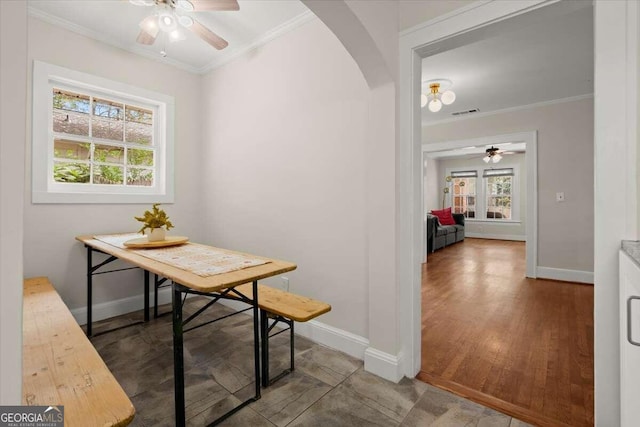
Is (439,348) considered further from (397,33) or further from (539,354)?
(397,33)

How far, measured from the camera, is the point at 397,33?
6.08 ft

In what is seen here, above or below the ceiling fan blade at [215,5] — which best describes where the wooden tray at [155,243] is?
below

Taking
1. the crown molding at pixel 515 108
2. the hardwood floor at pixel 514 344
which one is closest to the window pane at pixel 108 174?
the hardwood floor at pixel 514 344

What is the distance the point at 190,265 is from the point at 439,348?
1931 mm

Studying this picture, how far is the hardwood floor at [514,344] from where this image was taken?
164 centimetres

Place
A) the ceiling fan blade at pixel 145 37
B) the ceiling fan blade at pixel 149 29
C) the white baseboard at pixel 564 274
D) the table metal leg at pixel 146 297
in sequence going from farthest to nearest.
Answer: the white baseboard at pixel 564 274
the table metal leg at pixel 146 297
the ceiling fan blade at pixel 145 37
the ceiling fan blade at pixel 149 29

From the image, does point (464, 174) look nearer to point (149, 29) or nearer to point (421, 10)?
point (421, 10)

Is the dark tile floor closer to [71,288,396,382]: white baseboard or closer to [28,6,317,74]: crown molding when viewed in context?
[71,288,396,382]: white baseboard

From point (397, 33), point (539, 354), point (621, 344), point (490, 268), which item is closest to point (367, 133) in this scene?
point (397, 33)

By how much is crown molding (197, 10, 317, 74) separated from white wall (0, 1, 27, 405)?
2.22 m

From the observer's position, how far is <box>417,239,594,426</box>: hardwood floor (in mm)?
1643

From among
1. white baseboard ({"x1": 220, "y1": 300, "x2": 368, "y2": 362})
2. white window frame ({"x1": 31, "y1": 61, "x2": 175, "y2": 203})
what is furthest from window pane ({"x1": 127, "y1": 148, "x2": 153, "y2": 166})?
white baseboard ({"x1": 220, "y1": 300, "x2": 368, "y2": 362})

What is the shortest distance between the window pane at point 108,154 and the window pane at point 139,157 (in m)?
0.07

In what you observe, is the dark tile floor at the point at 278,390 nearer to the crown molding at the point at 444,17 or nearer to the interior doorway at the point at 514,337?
the interior doorway at the point at 514,337
